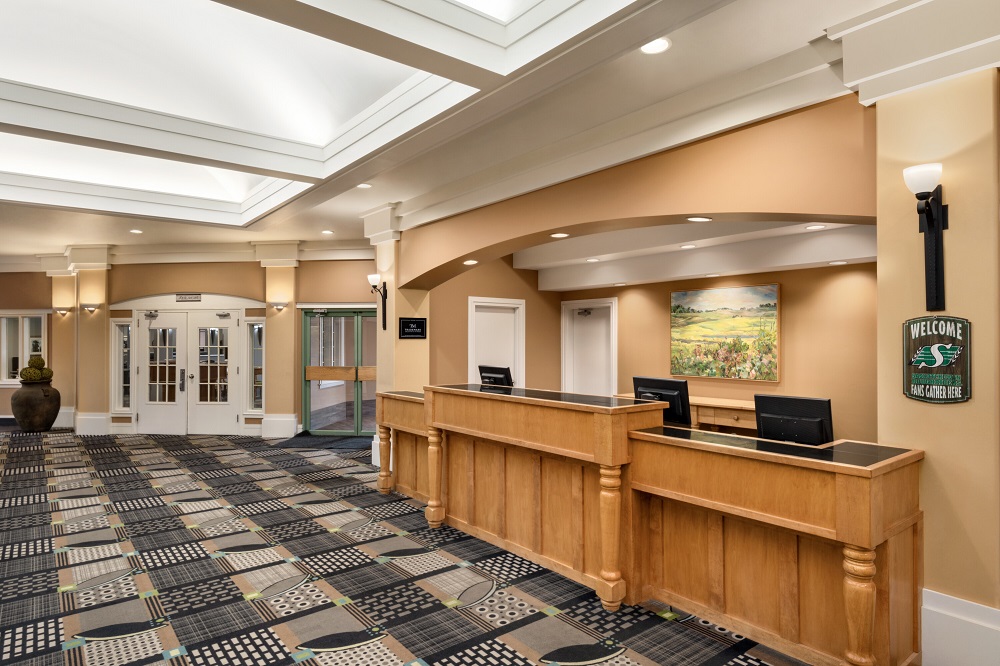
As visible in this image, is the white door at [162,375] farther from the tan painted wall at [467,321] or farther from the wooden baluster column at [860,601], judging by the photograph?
the wooden baluster column at [860,601]

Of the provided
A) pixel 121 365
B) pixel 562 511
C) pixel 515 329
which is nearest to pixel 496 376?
pixel 562 511

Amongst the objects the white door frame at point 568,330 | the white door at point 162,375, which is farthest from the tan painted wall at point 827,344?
the white door at point 162,375

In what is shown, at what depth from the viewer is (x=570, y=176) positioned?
4.52 metres

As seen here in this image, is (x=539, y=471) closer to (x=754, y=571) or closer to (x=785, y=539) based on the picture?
(x=754, y=571)

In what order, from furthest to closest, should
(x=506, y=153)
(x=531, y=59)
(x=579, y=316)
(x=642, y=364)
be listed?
→ 1. (x=579, y=316)
2. (x=642, y=364)
3. (x=506, y=153)
4. (x=531, y=59)

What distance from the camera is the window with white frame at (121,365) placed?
9719 mm

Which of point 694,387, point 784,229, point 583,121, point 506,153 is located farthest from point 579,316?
point 583,121

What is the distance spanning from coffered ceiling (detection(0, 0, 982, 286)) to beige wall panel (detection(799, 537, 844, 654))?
7.36 feet

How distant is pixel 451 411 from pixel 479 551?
3.51ft

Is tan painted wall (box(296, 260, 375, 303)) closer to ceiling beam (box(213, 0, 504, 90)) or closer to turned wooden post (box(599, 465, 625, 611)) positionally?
ceiling beam (box(213, 0, 504, 90))

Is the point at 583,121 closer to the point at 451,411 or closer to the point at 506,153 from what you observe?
the point at 506,153

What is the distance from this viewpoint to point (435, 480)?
15.8ft

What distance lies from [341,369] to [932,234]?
804 centimetres

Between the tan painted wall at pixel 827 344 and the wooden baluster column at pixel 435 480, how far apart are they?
365 centimetres
